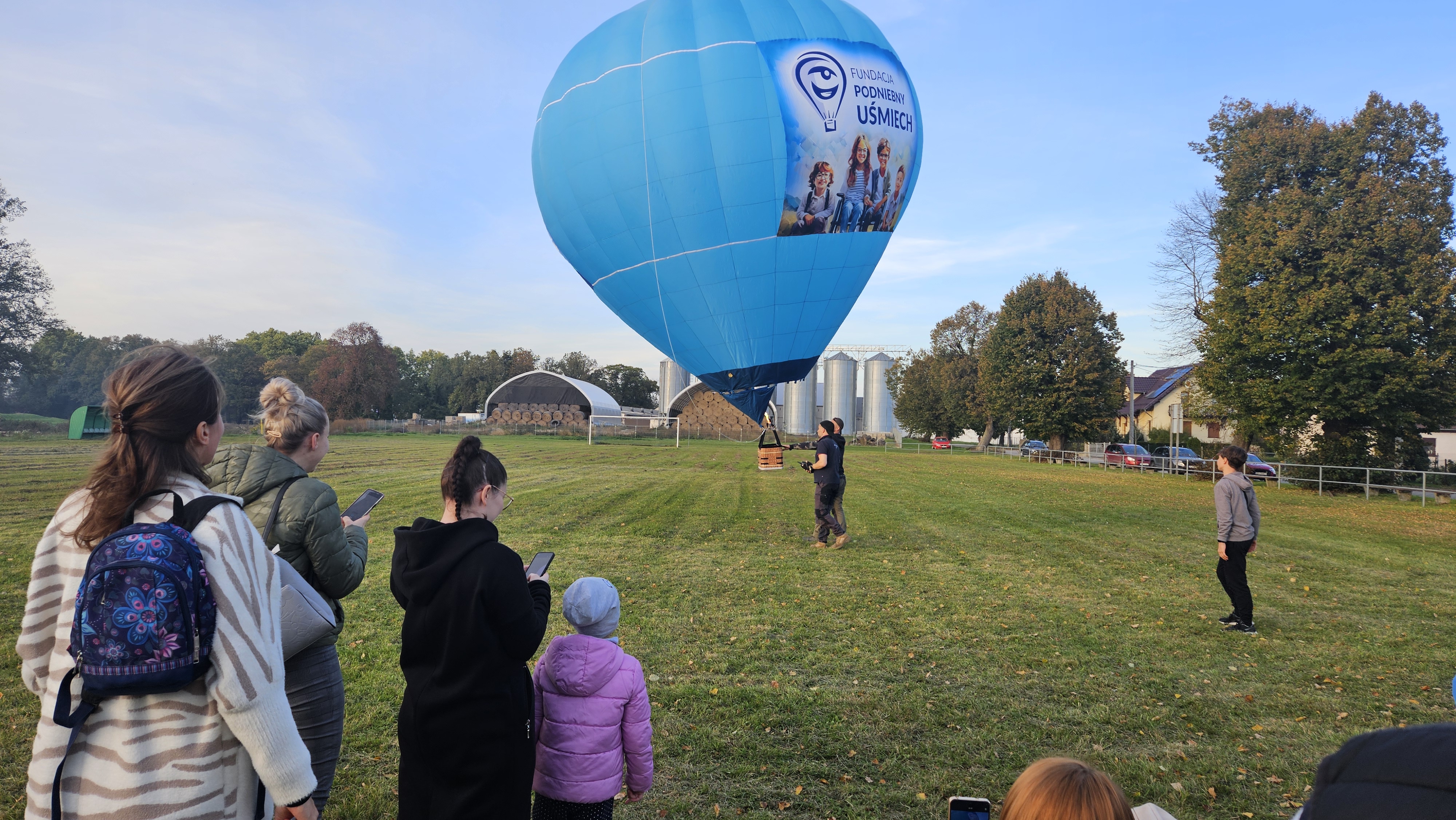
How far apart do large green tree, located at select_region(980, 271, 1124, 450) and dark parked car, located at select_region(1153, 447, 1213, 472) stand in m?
6.83

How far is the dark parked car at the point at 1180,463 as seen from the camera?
30750 mm

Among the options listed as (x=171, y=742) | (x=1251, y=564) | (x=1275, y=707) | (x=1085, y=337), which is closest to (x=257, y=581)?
(x=171, y=742)

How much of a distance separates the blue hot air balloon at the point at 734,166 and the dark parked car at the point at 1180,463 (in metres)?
21.4

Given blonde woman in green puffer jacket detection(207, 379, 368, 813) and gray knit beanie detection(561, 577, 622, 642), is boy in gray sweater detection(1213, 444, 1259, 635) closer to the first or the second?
gray knit beanie detection(561, 577, 622, 642)

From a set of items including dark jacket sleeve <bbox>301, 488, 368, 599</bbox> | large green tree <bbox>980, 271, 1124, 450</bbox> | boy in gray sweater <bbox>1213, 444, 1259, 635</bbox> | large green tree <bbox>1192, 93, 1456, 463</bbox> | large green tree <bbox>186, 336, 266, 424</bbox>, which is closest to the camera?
dark jacket sleeve <bbox>301, 488, 368, 599</bbox>

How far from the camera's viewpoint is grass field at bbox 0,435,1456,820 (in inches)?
173

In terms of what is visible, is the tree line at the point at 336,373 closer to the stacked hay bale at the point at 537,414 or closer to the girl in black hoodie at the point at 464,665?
the stacked hay bale at the point at 537,414

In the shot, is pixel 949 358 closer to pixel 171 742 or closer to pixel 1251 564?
pixel 1251 564

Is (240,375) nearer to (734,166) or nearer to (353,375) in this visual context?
(353,375)

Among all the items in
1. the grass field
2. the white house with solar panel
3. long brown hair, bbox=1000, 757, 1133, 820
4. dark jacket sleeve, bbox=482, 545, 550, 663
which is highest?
the white house with solar panel

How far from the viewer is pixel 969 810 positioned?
6.31ft

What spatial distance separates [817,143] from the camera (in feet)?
49.0

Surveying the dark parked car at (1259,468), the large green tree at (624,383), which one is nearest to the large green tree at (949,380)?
the dark parked car at (1259,468)

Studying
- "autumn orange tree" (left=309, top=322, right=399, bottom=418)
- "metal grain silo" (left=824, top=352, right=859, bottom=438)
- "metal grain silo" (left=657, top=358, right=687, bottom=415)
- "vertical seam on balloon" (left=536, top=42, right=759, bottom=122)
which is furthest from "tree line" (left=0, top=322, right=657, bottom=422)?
"vertical seam on balloon" (left=536, top=42, right=759, bottom=122)
